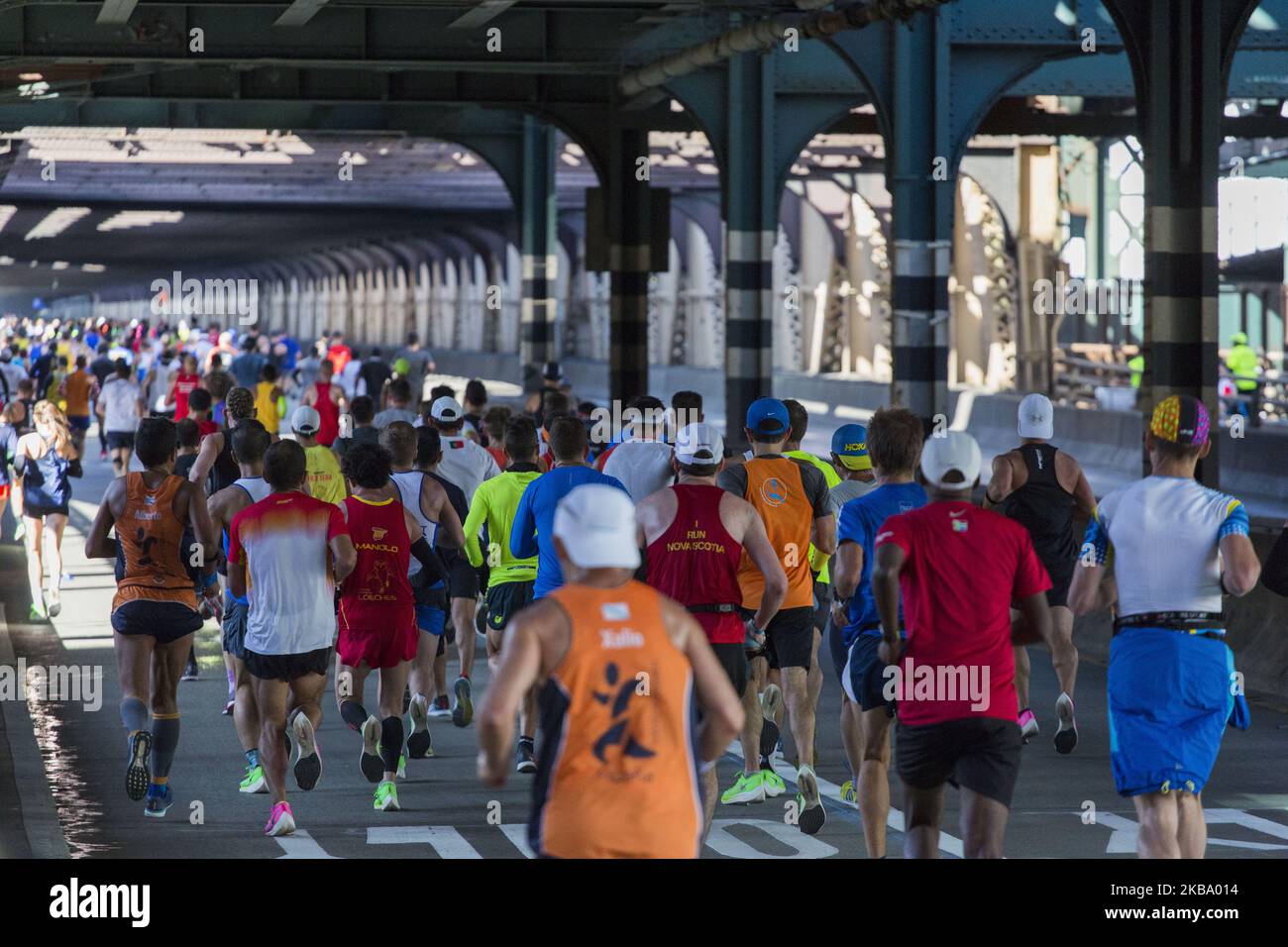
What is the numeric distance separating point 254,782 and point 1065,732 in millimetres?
4750

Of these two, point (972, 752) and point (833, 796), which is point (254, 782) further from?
point (972, 752)

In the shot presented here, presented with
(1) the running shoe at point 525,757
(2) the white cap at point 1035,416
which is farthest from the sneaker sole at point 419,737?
(2) the white cap at point 1035,416

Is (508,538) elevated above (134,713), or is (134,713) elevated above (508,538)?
(508,538)

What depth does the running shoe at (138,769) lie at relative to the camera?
11766 mm

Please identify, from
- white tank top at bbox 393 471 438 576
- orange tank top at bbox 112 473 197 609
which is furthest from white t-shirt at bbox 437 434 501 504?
orange tank top at bbox 112 473 197 609

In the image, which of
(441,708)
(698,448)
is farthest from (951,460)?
(441,708)

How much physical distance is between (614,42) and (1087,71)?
622cm

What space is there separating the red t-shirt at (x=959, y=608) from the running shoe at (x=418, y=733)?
225 inches

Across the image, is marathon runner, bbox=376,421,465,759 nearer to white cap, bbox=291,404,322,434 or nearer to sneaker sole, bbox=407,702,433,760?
sneaker sole, bbox=407,702,433,760

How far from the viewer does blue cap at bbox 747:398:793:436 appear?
11.8 meters

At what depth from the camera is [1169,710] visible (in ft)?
28.5

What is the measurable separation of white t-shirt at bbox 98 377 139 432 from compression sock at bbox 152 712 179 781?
742 inches
